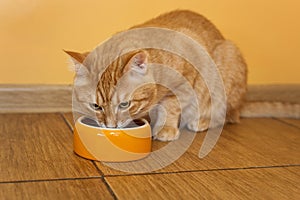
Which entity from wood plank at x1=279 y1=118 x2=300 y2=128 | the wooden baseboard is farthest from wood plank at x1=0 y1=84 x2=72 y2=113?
wood plank at x1=279 y1=118 x2=300 y2=128

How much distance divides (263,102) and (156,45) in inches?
28.1

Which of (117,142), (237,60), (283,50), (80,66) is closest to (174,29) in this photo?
(237,60)

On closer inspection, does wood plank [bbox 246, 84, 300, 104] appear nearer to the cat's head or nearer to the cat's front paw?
the cat's front paw

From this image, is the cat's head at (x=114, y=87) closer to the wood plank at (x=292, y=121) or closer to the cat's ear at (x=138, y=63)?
the cat's ear at (x=138, y=63)

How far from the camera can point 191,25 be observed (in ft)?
6.08

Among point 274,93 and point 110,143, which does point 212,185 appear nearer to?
point 110,143

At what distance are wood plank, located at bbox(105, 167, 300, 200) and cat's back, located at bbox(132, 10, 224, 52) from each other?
0.65m

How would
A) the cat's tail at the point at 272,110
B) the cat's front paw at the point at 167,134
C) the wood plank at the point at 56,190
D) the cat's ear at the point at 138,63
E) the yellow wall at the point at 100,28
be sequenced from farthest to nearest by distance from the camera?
the cat's tail at the point at 272,110, the yellow wall at the point at 100,28, the cat's front paw at the point at 167,134, the cat's ear at the point at 138,63, the wood plank at the point at 56,190

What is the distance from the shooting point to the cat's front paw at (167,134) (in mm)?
1647

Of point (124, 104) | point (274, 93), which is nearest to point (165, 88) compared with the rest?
point (124, 104)

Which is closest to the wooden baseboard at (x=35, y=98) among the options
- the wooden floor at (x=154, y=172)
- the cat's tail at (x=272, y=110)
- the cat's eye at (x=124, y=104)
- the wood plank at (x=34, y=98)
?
the wood plank at (x=34, y=98)

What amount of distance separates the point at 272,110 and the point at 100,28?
32.3 inches

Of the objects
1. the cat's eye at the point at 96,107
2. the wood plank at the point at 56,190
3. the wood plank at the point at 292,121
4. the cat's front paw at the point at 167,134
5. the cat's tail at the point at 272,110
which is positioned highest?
the cat's eye at the point at 96,107

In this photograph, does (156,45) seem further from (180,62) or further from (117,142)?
(117,142)
